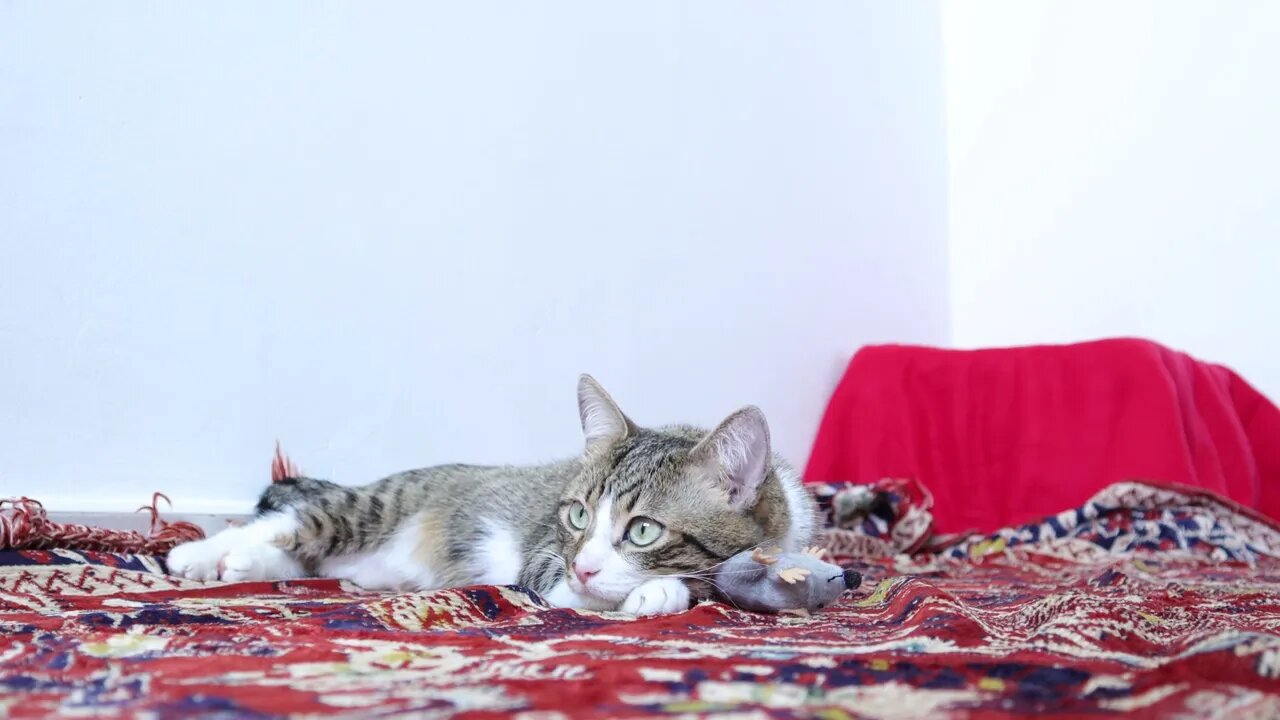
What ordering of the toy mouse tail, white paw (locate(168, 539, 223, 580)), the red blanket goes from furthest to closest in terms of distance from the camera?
the red blanket → the toy mouse tail → white paw (locate(168, 539, 223, 580))

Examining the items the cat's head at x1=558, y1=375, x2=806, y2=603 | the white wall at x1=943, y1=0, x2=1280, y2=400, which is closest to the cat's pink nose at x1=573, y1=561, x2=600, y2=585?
the cat's head at x1=558, y1=375, x2=806, y2=603

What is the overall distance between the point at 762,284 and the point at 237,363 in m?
1.49

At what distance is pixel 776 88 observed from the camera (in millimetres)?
2875

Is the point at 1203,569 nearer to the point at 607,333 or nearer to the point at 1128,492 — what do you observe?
the point at 1128,492

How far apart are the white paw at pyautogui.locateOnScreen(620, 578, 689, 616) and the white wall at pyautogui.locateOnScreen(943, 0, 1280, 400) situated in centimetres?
233

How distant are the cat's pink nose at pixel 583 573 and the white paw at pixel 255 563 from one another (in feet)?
1.87

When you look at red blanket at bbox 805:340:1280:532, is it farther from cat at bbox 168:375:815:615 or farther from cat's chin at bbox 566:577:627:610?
cat's chin at bbox 566:577:627:610

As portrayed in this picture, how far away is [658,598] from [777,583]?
16 centimetres

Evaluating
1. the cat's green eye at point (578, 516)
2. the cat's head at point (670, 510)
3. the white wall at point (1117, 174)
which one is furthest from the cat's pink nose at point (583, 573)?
the white wall at point (1117, 174)

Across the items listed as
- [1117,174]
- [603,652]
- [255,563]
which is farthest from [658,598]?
[1117,174]

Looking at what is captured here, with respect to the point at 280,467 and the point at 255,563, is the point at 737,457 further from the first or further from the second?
the point at 280,467

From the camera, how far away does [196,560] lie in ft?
4.88

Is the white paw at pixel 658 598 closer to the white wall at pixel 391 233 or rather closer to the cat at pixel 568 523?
the cat at pixel 568 523

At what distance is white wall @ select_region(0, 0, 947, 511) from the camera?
66.3 inches
